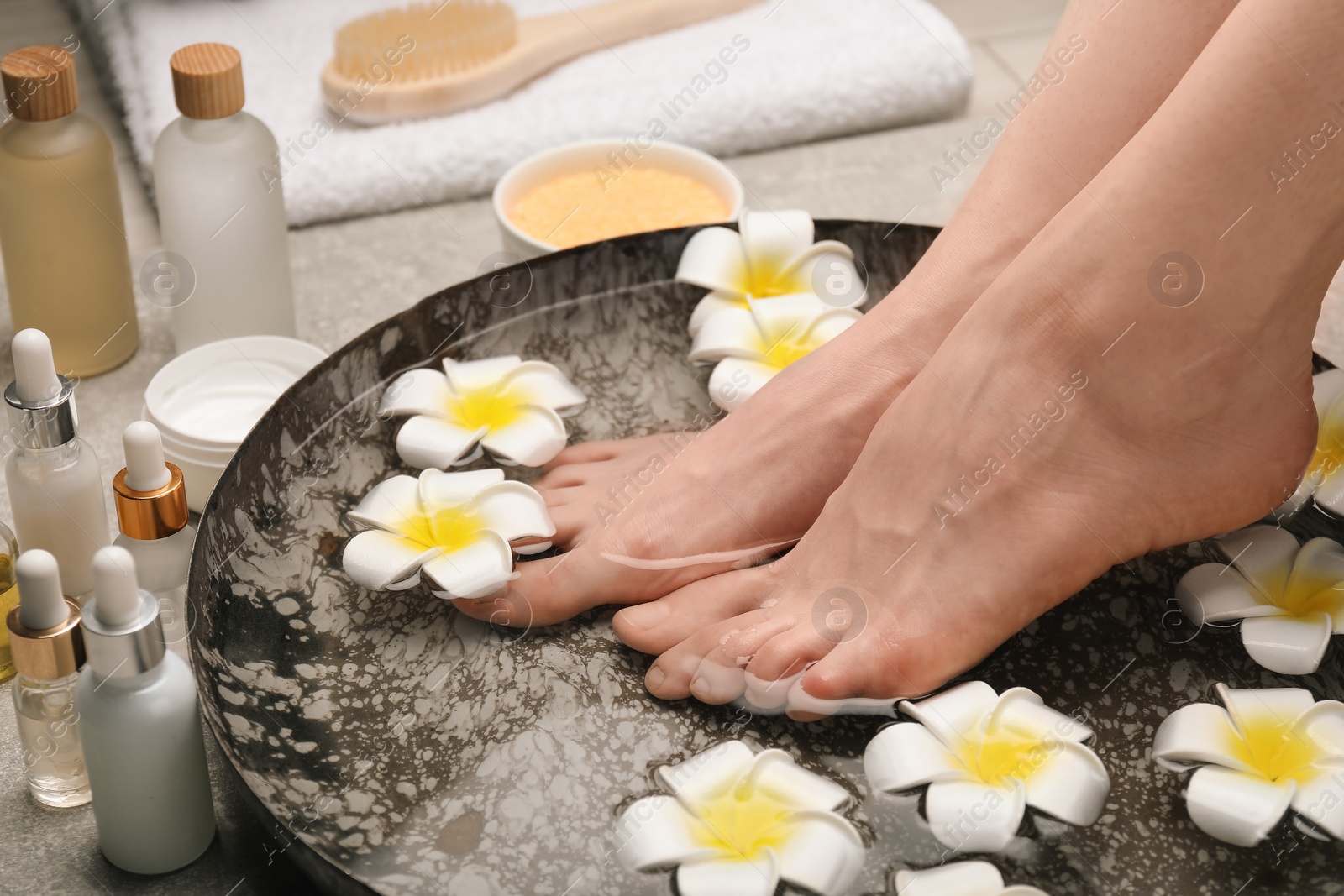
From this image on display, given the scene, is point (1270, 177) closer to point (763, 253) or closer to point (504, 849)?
point (763, 253)

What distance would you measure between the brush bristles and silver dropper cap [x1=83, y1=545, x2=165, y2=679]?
0.86m

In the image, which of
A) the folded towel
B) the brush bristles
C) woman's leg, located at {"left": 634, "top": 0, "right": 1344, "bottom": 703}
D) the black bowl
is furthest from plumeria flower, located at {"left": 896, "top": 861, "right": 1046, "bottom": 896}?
the brush bristles

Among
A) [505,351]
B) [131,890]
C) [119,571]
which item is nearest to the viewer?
[119,571]

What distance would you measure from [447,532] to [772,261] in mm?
337

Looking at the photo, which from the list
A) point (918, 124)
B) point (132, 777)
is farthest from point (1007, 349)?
point (918, 124)

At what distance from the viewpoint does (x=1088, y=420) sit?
683 millimetres

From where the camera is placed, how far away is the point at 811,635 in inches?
27.5

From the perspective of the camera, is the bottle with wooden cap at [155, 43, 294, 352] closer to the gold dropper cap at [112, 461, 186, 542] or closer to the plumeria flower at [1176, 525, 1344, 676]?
the gold dropper cap at [112, 461, 186, 542]

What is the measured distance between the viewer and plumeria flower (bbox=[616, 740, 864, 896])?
22.7 inches

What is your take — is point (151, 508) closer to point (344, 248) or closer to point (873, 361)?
point (873, 361)

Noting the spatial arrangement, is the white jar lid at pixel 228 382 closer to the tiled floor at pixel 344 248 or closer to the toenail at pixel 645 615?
the tiled floor at pixel 344 248

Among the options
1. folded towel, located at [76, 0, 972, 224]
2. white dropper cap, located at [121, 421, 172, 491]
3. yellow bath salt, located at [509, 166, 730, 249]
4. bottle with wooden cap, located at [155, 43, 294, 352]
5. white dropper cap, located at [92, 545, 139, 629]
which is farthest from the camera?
folded towel, located at [76, 0, 972, 224]

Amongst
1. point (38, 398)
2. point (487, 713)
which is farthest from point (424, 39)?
point (487, 713)

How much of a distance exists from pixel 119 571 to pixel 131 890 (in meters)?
0.22
